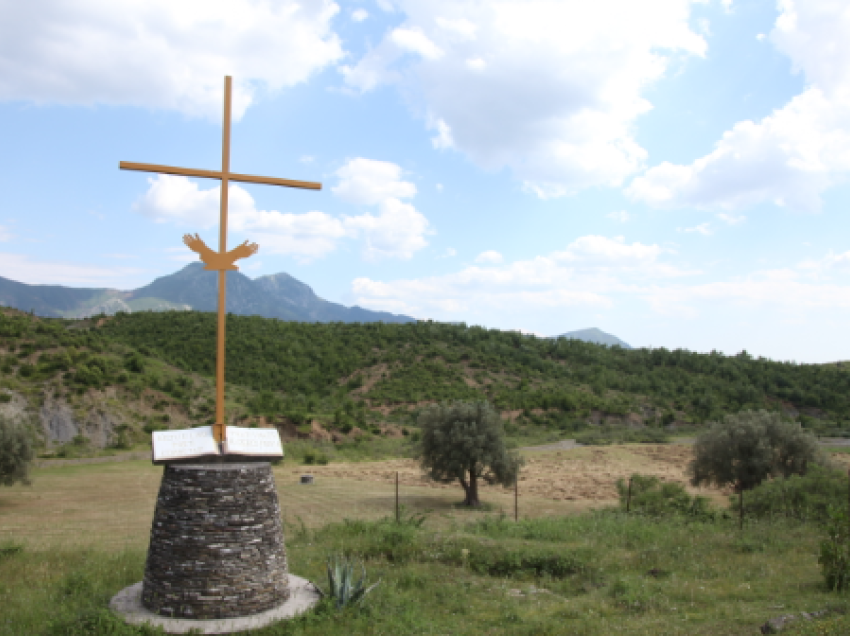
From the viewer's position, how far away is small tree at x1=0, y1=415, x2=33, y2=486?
1825cm

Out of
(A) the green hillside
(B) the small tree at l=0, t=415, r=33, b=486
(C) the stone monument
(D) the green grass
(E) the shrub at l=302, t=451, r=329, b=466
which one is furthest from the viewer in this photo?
(A) the green hillside

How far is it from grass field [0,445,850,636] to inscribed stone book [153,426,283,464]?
1830mm

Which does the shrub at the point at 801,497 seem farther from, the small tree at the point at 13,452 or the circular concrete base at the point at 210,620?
the small tree at the point at 13,452

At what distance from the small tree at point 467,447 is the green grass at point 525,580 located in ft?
18.3

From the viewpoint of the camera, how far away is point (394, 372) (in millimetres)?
54344

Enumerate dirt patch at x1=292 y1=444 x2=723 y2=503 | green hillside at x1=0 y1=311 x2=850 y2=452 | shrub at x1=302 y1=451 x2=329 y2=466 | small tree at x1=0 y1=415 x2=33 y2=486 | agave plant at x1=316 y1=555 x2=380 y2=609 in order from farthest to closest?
green hillside at x1=0 y1=311 x2=850 y2=452 → shrub at x1=302 y1=451 x2=329 y2=466 → dirt patch at x1=292 y1=444 x2=723 y2=503 → small tree at x1=0 y1=415 x2=33 y2=486 → agave plant at x1=316 y1=555 x2=380 y2=609

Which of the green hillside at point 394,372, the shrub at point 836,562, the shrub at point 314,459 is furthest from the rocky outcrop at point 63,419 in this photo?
the shrub at point 836,562

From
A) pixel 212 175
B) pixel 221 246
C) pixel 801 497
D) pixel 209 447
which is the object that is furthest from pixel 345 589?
pixel 801 497

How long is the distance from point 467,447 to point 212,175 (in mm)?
13618

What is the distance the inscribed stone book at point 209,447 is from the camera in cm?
743

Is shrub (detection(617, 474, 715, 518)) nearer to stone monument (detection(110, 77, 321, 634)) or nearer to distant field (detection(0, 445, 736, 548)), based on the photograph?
distant field (detection(0, 445, 736, 548))

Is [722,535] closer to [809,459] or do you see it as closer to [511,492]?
[809,459]

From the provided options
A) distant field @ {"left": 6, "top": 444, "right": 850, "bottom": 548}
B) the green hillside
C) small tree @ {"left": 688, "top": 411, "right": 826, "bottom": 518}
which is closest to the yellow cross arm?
distant field @ {"left": 6, "top": 444, "right": 850, "bottom": 548}

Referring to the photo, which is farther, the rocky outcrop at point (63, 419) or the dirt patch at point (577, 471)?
the rocky outcrop at point (63, 419)
